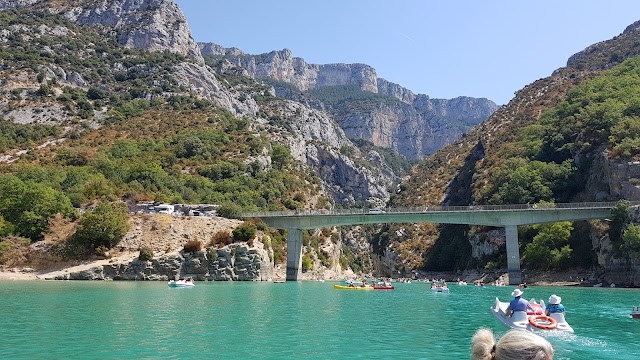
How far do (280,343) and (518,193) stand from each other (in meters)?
76.5

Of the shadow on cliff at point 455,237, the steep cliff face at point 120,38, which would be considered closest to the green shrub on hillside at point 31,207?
the steep cliff face at point 120,38

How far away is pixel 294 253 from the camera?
8769cm

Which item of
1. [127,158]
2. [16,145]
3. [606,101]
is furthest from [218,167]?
[606,101]

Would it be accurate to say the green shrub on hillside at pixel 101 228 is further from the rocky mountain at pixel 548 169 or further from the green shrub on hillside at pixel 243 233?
the rocky mountain at pixel 548 169

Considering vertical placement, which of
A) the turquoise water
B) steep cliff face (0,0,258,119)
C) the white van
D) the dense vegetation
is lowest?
the turquoise water

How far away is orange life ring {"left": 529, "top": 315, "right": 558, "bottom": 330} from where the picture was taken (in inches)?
1019

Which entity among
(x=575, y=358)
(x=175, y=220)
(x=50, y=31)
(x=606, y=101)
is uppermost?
(x=50, y=31)

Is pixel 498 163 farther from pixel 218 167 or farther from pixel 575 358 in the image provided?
pixel 575 358

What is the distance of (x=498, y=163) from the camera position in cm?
11362

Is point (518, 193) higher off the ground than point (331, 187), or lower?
lower

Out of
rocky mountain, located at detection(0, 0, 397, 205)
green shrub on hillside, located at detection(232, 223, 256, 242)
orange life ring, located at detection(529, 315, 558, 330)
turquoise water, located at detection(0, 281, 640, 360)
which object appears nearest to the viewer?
turquoise water, located at detection(0, 281, 640, 360)

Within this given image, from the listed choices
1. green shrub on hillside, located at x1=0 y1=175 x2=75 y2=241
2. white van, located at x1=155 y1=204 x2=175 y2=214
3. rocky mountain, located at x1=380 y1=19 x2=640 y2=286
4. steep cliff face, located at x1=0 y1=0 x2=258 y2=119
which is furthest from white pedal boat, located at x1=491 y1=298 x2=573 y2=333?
steep cliff face, located at x1=0 y1=0 x2=258 y2=119

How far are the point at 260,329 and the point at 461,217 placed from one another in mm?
59822

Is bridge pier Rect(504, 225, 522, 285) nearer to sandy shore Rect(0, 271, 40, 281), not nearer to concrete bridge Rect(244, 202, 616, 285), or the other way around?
concrete bridge Rect(244, 202, 616, 285)
